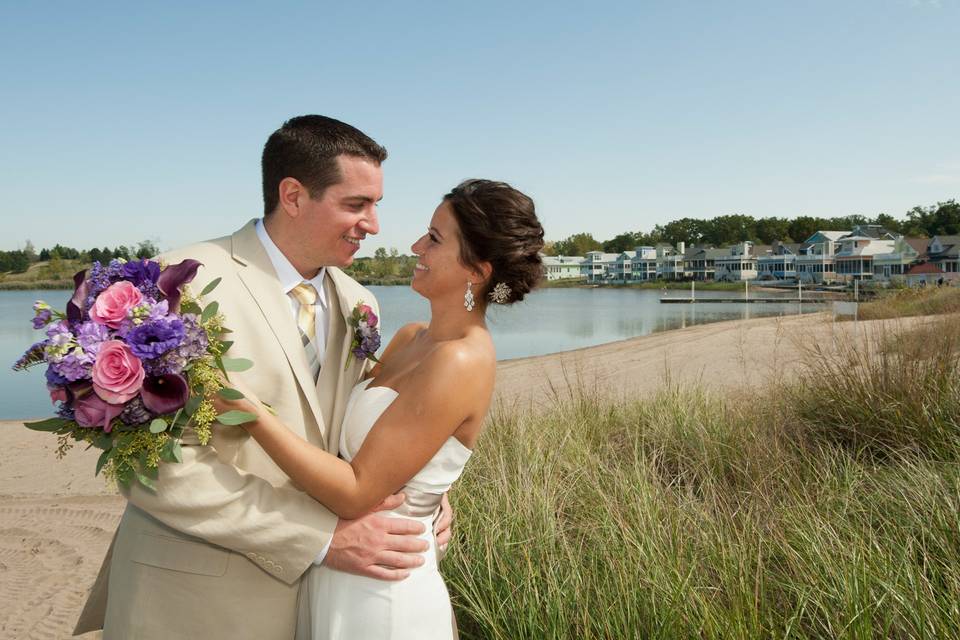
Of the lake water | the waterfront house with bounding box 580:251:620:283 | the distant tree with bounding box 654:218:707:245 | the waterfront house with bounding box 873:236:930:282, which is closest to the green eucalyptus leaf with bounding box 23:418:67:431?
the lake water

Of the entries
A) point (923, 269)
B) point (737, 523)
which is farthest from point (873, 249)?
point (737, 523)

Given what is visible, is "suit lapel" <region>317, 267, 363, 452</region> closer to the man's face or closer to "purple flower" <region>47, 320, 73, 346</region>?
the man's face

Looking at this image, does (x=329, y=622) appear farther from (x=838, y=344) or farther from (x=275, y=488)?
(x=838, y=344)

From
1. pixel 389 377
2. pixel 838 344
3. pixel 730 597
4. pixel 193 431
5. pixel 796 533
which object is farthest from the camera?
pixel 838 344

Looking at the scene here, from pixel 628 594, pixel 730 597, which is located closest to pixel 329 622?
pixel 628 594

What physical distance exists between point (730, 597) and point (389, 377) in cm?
192

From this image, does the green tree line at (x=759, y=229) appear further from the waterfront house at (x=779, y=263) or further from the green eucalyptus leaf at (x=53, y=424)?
the green eucalyptus leaf at (x=53, y=424)

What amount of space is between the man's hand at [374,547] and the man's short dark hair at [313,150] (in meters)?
1.40

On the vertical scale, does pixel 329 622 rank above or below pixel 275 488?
below

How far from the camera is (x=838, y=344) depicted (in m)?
7.36

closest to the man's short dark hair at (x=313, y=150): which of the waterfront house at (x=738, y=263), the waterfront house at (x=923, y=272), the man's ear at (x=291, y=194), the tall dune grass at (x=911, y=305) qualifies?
the man's ear at (x=291, y=194)

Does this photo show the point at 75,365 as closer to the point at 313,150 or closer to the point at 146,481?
the point at 146,481

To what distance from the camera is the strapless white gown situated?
8.40ft

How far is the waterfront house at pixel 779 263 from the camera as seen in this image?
11094 centimetres
